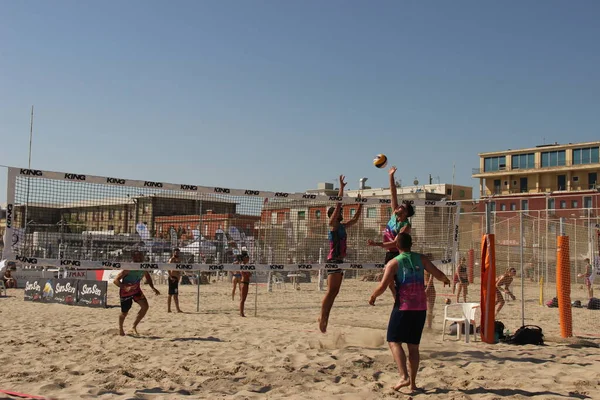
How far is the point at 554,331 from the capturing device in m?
12.5

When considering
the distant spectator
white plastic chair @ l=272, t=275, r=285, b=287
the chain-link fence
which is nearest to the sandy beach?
the chain-link fence

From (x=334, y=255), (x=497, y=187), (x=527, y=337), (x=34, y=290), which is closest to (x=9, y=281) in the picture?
(x=34, y=290)

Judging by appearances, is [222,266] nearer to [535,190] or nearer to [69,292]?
[69,292]

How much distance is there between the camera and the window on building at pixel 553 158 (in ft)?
213

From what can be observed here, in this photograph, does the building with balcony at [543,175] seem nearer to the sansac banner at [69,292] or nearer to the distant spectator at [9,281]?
the distant spectator at [9,281]

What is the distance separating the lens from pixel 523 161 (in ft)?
225

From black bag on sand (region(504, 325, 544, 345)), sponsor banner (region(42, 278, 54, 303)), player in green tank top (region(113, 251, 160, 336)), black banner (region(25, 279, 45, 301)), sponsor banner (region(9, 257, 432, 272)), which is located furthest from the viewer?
black banner (region(25, 279, 45, 301))

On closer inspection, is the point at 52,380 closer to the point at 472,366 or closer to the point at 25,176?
the point at 25,176

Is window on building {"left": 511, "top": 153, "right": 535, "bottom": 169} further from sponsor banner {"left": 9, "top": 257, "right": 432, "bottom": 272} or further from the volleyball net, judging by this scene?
sponsor banner {"left": 9, "top": 257, "right": 432, "bottom": 272}

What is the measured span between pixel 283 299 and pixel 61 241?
1092 centimetres

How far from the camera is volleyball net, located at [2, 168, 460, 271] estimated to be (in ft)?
29.3

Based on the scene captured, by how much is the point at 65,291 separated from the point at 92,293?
1.30 metres

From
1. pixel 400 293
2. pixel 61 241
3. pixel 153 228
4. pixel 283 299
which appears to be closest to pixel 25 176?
pixel 61 241

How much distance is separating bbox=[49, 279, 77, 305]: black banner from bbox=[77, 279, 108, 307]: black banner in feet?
0.69
